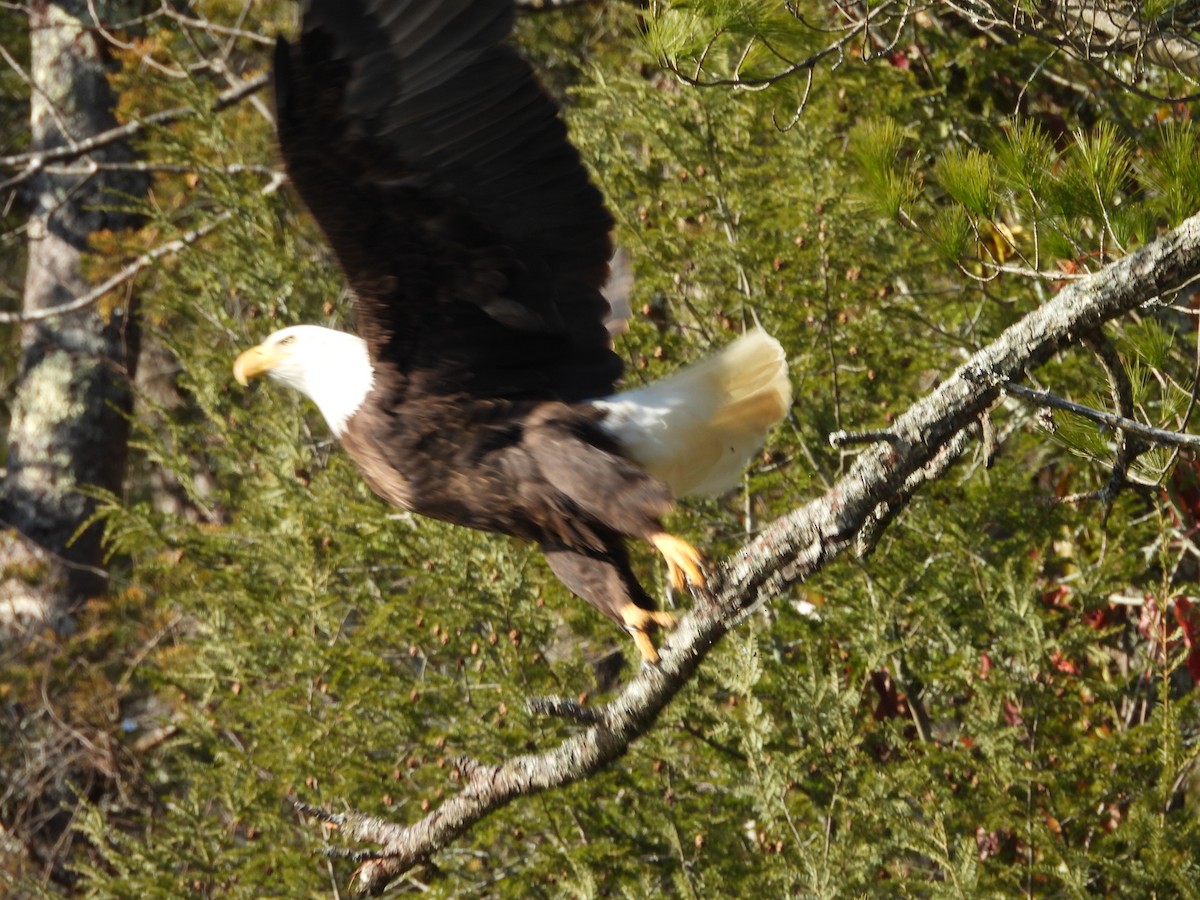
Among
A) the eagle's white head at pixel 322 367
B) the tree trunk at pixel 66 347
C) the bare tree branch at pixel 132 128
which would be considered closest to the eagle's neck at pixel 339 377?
the eagle's white head at pixel 322 367

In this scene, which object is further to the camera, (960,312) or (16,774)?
(16,774)

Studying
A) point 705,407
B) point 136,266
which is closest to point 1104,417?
point 705,407

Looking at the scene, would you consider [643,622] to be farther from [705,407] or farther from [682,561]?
[705,407]

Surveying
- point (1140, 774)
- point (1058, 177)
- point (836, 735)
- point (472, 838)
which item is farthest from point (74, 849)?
point (1058, 177)

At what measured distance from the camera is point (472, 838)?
398cm

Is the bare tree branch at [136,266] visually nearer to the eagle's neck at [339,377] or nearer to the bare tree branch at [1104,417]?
the eagle's neck at [339,377]

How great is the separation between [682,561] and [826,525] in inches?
19.0

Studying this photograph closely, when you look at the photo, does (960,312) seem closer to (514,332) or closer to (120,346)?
(514,332)

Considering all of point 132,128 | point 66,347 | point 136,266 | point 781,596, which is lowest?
point 781,596

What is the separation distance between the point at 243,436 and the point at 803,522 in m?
2.87

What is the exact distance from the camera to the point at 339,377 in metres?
3.20

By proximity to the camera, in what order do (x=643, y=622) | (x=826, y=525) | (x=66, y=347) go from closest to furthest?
(x=826, y=525), (x=643, y=622), (x=66, y=347)

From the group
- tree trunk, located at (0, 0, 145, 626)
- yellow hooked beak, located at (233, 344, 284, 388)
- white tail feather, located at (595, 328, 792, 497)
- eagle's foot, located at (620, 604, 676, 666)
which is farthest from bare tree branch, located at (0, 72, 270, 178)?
eagle's foot, located at (620, 604, 676, 666)

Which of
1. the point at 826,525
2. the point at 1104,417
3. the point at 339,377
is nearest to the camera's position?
Result: the point at 1104,417
